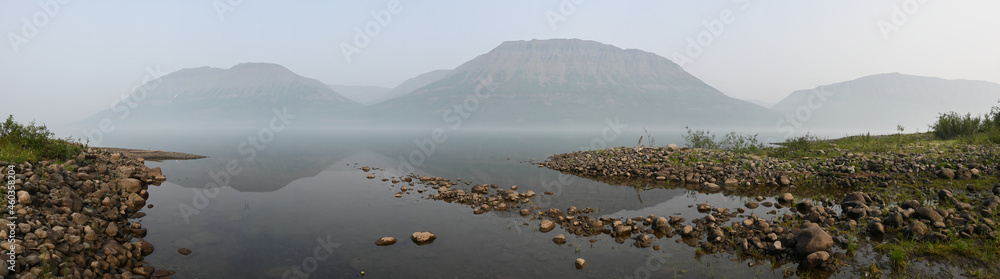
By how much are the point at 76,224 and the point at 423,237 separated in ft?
31.3

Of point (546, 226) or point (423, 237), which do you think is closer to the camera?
point (423, 237)

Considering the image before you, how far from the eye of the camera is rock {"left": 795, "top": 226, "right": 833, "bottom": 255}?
940 centimetres

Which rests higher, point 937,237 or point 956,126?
point 956,126

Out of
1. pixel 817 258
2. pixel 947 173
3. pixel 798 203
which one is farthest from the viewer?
pixel 947 173

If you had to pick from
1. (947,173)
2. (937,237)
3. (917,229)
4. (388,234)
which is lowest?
(388,234)

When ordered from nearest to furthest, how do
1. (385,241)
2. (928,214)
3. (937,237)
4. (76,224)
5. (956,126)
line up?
1. (937,237)
2. (76,224)
3. (928,214)
4. (385,241)
5. (956,126)

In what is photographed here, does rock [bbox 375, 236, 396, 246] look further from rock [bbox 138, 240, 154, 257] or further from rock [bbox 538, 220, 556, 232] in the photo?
rock [bbox 138, 240, 154, 257]

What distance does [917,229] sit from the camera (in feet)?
33.7

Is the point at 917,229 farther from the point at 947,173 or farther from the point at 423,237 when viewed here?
the point at 423,237

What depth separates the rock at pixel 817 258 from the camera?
29.8 feet

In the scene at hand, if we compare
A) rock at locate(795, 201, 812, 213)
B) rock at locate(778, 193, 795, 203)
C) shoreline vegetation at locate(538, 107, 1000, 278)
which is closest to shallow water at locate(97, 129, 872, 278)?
shoreline vegetation at locate(538, 107, 1000, 278)

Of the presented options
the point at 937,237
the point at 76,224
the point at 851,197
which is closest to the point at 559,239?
the point at 937,237

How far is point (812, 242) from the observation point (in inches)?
371

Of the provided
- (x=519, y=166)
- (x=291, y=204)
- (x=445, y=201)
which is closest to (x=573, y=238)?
(x=445, y=201)
